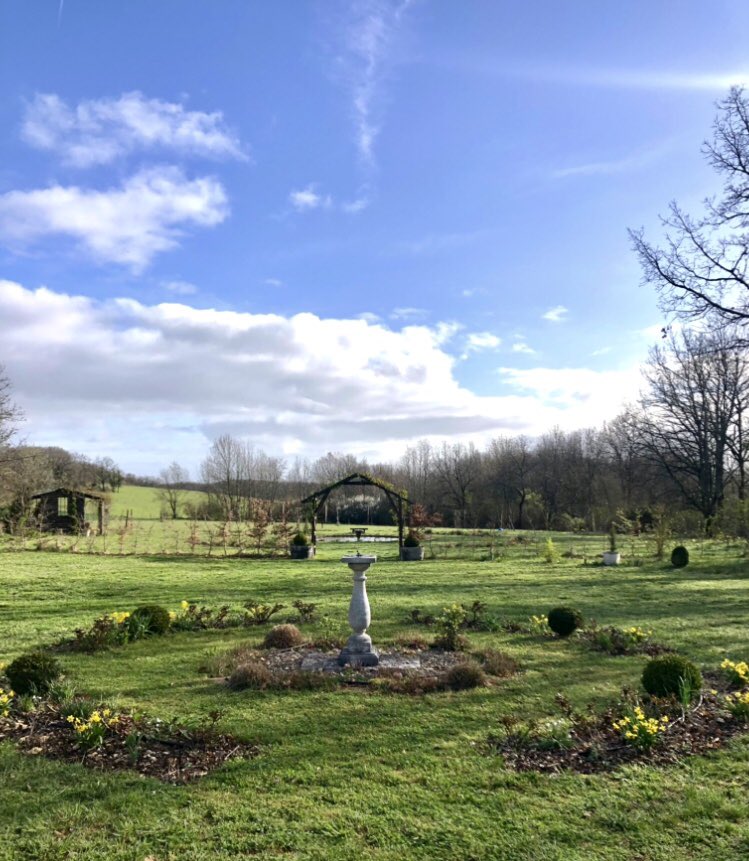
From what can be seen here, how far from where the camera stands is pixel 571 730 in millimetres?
5555

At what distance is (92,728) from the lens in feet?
16.7

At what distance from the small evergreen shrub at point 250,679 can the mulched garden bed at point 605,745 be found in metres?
2.76

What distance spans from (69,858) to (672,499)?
4313cm

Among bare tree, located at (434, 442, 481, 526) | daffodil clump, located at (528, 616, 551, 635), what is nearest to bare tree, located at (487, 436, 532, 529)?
bare tree, located at (434, 442, 481, 526)

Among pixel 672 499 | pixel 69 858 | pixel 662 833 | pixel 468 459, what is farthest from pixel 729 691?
pixel 468 459

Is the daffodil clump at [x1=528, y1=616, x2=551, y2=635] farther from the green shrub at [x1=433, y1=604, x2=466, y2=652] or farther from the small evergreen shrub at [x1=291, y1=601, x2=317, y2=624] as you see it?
the small evergreen shrub at [x1=291, y1=601, x2=317, y2=624]

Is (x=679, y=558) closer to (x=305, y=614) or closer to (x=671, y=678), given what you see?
(x=305, y=614)

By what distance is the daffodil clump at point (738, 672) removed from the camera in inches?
269

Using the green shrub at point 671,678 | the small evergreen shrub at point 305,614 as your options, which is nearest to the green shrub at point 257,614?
the small evergreen shrub at point 305,614

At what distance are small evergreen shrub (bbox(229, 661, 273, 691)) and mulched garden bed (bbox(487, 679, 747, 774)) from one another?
2.76 m

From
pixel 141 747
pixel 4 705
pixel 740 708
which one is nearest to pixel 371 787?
pixel 141 747

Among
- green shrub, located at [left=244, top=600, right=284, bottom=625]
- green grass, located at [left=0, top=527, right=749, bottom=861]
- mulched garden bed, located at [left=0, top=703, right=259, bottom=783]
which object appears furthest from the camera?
green shrub, located at [left=244, top=600, right=284, bottom=625]

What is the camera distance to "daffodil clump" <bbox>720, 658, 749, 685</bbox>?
6820mm

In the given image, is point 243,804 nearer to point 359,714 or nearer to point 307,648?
point 359,714
